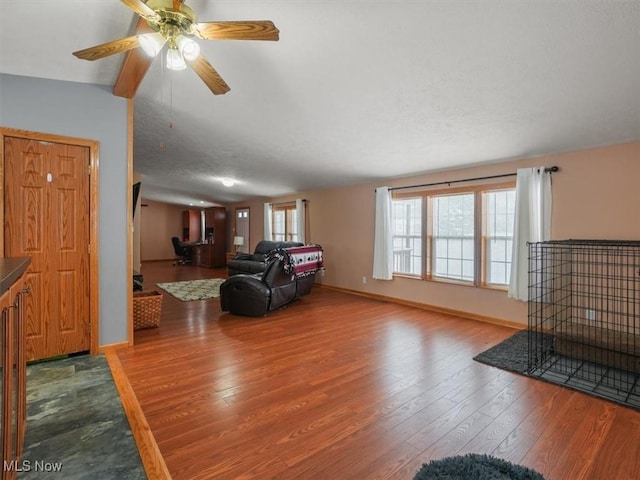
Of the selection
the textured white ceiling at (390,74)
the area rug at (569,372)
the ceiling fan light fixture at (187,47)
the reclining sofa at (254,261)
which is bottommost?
the area rug at (569,372)

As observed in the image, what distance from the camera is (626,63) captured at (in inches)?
85.0

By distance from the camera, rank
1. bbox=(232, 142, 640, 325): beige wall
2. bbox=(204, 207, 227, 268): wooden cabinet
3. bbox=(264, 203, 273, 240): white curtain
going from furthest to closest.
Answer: bbox=(204, 207, 227, 268): wooden cabinet, bbox=(264, 203, 273, 240): white curtain, bbox=(232, 142, 640, 325): beige wall

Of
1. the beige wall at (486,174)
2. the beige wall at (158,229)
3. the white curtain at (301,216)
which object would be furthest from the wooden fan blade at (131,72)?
the beige wall at (158,229)

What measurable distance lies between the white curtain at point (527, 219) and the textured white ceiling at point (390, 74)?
32cm

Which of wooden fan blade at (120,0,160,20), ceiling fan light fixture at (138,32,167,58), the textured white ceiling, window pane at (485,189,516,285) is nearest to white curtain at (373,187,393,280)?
the textured white ceiling

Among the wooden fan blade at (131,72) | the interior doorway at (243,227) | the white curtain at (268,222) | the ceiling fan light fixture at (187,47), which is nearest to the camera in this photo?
the ceiling fan light fixture at (187,47)

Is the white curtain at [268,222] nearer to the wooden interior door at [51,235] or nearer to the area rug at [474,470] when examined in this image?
the wooden interior door at [51,235]

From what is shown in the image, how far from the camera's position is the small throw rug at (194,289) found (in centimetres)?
587

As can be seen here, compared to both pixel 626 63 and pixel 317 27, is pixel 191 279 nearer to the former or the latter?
pixel 317 27

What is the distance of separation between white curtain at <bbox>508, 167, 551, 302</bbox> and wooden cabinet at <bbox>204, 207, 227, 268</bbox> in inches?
340

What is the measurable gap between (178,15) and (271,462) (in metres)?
2.47

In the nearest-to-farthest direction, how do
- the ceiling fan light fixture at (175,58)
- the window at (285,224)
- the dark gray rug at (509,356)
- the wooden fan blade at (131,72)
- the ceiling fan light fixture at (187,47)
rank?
the ceiling fan light fixture at (187,47), the ceiling fan light fixture at (175,58), the wooden fan blade at (131,72), the dark gray rug at (509,356), the window at (285,224)

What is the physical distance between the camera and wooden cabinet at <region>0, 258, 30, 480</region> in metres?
1.14

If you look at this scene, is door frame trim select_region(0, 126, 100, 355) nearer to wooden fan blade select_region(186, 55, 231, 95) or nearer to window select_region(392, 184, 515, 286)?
wooden fan blade select_region(186, 55, 231, 95)
